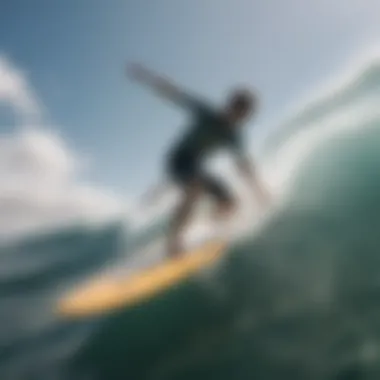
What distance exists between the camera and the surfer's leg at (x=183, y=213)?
21.5 ft

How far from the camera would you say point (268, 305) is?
6453mm

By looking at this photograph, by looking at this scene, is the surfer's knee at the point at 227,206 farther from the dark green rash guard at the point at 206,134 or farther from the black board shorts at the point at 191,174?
the dark green rash guard at the point at 206,134

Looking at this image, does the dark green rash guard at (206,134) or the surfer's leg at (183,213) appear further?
the surfer's leg at (183,213)

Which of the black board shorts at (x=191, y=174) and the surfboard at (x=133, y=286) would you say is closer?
the surfboard at (x=133, y=286)

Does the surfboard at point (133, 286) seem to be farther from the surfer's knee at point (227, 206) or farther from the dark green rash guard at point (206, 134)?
the dark green rash guard at point (206, 134)

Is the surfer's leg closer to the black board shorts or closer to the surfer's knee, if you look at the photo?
the black board shorts

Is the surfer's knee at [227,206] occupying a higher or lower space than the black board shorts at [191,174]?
lower

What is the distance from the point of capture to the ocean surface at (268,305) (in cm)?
627

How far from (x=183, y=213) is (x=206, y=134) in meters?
0.58

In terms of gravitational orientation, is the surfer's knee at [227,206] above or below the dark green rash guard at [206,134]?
below

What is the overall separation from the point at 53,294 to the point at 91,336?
51 cm

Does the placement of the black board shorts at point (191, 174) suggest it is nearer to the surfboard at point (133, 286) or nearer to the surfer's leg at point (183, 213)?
the surfer's leg at point (183, 213)

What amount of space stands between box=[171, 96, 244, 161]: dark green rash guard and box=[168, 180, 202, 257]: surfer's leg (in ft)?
0.70

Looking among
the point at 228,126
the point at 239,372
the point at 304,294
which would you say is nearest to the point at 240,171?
the point at 228,126
